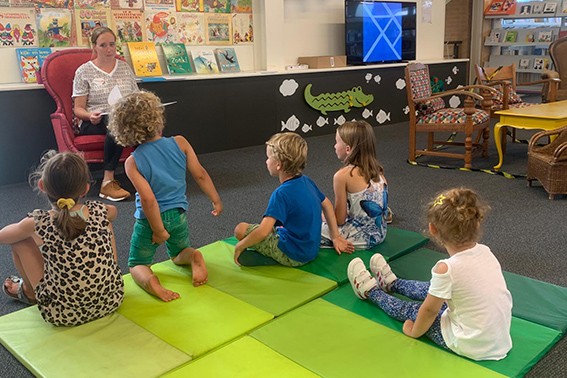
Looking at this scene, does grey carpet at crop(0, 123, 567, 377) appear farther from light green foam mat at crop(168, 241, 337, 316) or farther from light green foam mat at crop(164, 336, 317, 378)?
light green foam mat at crop(164, 336, 317, 378)

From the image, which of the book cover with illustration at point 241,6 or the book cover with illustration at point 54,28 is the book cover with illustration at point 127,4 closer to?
the book cover with illustration at point 54,28

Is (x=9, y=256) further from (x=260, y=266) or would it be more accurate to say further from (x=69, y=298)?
(x=260, y=266)

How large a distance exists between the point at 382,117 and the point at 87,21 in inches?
155

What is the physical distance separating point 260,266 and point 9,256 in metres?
1.48

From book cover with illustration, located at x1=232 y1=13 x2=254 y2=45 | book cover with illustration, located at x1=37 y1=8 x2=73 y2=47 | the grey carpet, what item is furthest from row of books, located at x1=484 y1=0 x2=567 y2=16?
book cover with illustration, located at x1=37 y1=8 x2=73 y2=47

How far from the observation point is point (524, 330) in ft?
6.75

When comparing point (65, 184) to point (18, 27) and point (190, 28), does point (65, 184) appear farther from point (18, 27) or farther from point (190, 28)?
point (190, 28)

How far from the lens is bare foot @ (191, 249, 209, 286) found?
2508mm

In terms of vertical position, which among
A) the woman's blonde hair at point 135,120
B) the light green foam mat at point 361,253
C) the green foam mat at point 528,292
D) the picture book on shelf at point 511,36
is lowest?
the green foam mat at point 528,292

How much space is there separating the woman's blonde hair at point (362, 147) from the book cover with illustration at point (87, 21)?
11.1 feet

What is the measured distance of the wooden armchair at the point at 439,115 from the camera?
15.7ft

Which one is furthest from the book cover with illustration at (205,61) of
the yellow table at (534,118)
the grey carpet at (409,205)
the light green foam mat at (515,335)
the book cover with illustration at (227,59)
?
the light green foam mat at (515,335)

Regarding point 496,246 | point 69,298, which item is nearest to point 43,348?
point 69,298

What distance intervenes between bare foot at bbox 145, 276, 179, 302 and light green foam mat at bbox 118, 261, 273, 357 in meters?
0.02
